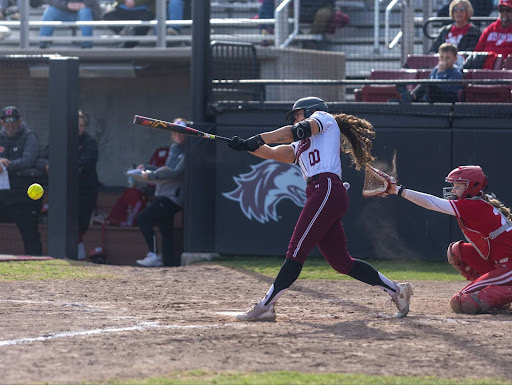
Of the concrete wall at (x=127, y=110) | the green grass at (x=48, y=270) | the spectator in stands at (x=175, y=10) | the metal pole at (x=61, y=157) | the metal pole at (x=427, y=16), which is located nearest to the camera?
the green grass at (x=48, y=270)

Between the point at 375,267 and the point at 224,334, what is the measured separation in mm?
4481

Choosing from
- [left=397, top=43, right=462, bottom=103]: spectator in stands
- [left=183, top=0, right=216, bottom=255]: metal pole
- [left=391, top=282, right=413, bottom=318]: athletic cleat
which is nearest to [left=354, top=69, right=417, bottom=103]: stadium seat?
[left=397, top=43, right=462, bottom=103]: spectator in stands

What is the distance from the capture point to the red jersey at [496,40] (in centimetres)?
1101

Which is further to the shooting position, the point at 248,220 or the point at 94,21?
the point at 94,21

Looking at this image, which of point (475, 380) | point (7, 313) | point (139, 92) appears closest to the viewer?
point (475, 380)

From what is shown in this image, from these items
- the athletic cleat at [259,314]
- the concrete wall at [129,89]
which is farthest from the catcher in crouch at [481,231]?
the concrete wall at [129,89]

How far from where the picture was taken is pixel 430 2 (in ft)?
42.3

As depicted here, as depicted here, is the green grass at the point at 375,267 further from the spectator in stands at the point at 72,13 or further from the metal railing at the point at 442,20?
the spectator in stands at the point at 72,13

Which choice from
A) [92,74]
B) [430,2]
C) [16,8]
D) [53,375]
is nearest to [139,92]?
[92,74]

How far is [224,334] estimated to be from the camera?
5762mm

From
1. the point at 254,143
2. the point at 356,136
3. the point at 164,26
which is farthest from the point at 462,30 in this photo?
the point at 254,143

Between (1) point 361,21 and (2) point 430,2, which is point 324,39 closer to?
(1) point 361,21

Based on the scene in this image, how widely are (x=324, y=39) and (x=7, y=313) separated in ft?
26.4

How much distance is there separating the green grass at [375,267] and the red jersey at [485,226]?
240 centimetres
